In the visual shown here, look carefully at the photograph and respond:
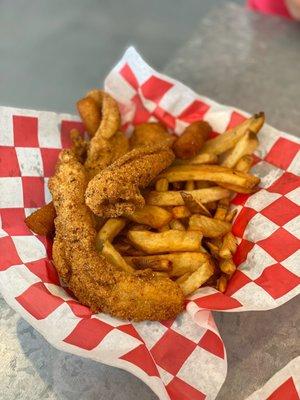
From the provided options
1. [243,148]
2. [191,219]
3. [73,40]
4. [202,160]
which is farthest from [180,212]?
[73,40]

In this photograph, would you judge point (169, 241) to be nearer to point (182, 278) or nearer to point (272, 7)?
point (182, 278)

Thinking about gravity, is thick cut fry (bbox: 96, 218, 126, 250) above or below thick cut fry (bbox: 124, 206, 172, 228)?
below

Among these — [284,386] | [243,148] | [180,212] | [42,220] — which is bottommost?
[284,386]

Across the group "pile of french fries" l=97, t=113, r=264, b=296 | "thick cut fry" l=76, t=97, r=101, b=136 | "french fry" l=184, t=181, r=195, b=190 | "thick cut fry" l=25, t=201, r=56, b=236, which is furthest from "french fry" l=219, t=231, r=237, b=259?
"thick cut fry" l=76, t=97, r=101, b=136

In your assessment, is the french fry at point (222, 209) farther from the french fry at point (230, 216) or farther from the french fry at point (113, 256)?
the french fry at point (113, 256)

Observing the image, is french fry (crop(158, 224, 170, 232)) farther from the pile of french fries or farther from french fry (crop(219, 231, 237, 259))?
french fry (crop(219, 231, 237, 259))

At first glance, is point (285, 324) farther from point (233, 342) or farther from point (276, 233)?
point (276, 233)
